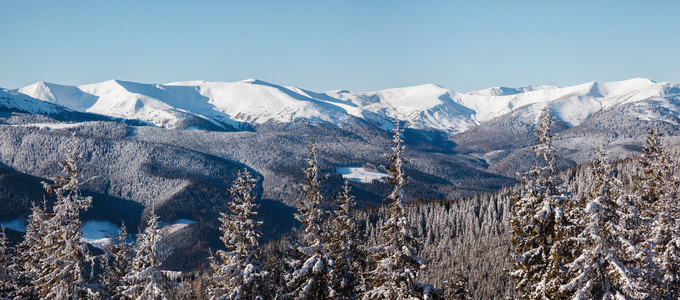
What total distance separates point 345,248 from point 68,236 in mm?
17787

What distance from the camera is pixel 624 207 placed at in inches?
1057

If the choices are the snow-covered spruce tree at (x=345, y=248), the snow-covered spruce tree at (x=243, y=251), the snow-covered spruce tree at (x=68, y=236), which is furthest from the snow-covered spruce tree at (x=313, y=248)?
the snow-covered spruce tree at (x=68, y=236)

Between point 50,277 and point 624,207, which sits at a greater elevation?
point 624,207

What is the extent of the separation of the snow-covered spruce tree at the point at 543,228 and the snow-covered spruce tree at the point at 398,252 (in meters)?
6.78

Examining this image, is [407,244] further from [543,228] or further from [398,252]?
[543,228]

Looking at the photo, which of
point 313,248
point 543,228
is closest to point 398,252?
point 313,248

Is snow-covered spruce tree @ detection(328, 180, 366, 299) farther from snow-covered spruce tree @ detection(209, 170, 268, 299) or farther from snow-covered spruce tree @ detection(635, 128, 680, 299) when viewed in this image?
snow-covered spruce tree @ detection(635, 128, 680, 299)

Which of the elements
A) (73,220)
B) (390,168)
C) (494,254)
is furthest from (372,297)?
(494,254)

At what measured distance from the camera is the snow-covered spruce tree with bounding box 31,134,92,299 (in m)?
30.1

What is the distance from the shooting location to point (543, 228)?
103ft

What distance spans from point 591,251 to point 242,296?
21507 millimetres

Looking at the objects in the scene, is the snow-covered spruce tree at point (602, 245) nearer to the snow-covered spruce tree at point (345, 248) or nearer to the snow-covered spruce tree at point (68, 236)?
the snow-covered spruce tree at point (345, 248)

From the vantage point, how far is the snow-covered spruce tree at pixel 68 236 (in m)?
30.1

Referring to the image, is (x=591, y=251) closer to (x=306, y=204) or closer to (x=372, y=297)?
(x=372, y=297)
